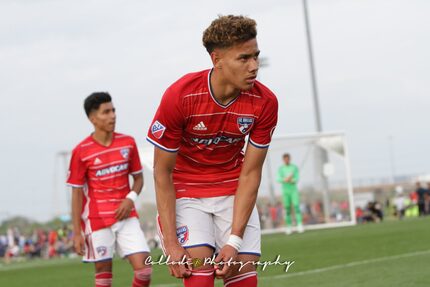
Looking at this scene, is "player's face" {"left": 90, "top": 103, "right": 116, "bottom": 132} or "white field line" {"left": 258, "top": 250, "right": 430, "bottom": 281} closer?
"player's face" {"left": 90, "top": 103, "right": 116, "bottom": 132}

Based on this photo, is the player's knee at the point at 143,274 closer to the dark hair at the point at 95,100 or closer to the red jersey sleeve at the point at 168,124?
the dark hair at the point at 95,100

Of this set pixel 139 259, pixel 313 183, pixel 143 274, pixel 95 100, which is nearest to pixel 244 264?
pixel 143 274

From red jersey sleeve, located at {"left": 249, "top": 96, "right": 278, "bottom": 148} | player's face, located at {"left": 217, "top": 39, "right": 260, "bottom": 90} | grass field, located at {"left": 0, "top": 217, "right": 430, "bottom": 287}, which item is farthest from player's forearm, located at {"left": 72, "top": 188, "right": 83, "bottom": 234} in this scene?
player's face, located at {"left": 217, "top": 39, "right": 260, "bottom": 90}

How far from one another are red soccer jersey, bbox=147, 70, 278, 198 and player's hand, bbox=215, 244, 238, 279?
0.47 metres

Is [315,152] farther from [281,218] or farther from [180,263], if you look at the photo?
[180,263]

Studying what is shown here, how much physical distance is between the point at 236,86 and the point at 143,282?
13.5 feet

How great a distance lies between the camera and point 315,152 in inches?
1131

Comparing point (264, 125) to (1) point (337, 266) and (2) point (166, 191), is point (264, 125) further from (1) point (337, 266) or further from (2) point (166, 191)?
(1) point (337, 266)

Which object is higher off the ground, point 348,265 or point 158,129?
point 158,129

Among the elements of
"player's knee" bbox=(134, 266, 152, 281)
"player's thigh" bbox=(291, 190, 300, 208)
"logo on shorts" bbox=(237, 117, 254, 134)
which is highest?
"logo on shorts" bbox=(237, 117, 254, 134)

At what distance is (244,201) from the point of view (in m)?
6.48

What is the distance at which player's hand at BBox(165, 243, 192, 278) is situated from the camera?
20.8 feet

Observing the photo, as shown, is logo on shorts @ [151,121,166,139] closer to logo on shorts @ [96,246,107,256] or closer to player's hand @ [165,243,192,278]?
player's hand @ [165,243,192,278]

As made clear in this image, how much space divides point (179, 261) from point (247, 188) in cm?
69
